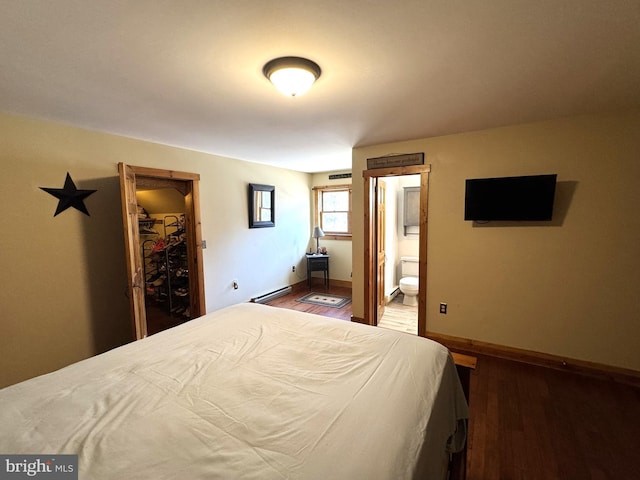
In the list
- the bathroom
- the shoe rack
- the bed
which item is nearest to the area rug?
the bathroom

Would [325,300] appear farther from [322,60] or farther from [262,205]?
[322,60]

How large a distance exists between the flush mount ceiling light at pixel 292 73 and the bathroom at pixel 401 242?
3.00 metres

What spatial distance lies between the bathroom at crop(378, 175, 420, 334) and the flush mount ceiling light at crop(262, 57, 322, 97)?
9.85 feet

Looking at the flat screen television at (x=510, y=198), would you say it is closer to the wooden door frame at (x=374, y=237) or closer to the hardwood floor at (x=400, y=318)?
the wooden door frame at (x=374, y=237)

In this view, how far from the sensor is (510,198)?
8.75 feet

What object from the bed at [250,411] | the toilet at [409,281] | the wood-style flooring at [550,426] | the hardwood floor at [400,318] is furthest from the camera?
the toilet at [409,281]

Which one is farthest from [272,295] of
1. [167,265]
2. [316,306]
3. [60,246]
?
[60,246]

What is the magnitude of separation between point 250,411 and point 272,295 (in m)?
3.81

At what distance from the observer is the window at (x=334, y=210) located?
5.59 meters

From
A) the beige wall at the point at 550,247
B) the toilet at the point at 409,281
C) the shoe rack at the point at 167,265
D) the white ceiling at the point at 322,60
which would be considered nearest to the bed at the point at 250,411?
the white ceiling at the point at 322,60

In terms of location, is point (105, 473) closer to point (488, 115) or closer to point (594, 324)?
point (488, 115)

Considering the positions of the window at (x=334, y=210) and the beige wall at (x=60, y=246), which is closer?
the beige wall at (x=60, y=246)

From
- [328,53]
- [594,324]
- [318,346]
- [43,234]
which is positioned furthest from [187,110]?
[594,324]

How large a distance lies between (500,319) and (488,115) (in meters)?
2.08
